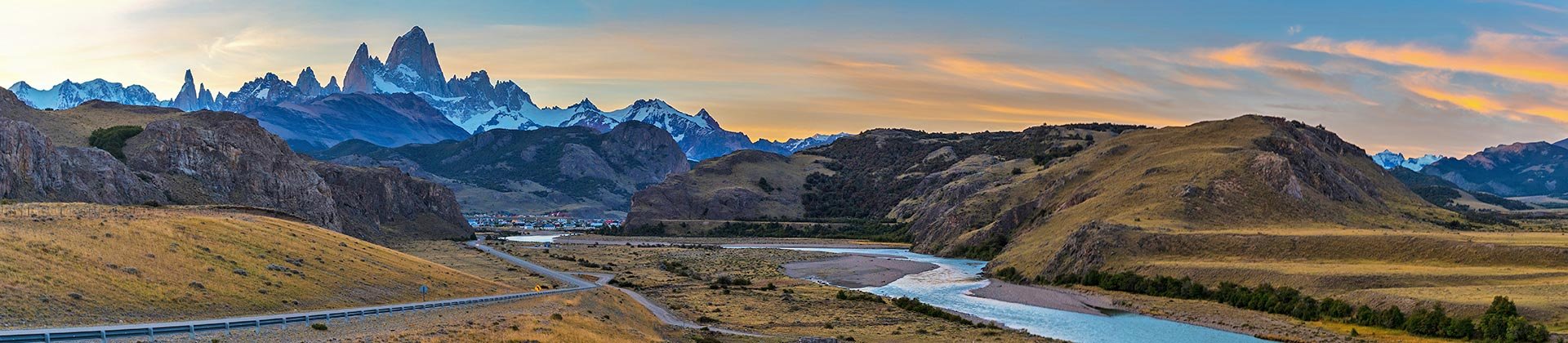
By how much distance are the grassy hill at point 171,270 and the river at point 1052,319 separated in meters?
36.6

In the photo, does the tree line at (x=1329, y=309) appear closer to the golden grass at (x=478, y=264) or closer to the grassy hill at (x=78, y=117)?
the golden grass at (x=478, y=264)

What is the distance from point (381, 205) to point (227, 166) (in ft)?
198

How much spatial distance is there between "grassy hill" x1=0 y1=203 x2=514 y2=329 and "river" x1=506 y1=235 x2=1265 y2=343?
3658 cm

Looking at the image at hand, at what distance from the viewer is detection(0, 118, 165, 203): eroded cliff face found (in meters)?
87.7

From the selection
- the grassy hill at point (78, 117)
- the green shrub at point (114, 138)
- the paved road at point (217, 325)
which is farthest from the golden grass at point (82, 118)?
the paved road at point (217, 325)

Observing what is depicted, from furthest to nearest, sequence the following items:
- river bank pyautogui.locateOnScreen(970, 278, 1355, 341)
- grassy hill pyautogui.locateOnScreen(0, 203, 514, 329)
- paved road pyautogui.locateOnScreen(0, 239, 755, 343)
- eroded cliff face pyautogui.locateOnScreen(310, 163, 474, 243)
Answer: eroded cliff face pyautogui.locateOnScreen(310, 163, 474, 243) → river bank pyautogui.locateOnScreen(970, 278, 1355, 341) → grassy hill pyautogui.locateOnScreen(0, 203, 514, 329) → paved road pyautogui.locateOnScreen(0, 239, 755, 343)

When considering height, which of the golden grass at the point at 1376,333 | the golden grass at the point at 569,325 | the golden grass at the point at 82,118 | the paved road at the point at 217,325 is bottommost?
the golden grass at the point at 569,325

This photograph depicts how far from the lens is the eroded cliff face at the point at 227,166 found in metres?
111

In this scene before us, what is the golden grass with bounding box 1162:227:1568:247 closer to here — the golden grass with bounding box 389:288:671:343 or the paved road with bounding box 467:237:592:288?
the paved road with bounding box 467:237:592:288

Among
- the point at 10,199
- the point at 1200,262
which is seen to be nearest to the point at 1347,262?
the point at 1200,262

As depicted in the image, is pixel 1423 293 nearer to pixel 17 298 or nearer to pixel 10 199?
pixel 17 298

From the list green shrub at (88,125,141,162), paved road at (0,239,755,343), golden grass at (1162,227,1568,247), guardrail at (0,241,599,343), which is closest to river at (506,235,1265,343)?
paved road at (0,239,755,343)

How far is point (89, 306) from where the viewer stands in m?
40.0

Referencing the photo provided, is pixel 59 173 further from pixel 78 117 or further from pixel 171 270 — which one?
pixel 171 270
